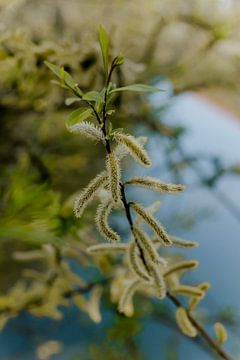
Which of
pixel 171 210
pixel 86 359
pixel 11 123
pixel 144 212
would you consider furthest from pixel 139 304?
pixel 144 212

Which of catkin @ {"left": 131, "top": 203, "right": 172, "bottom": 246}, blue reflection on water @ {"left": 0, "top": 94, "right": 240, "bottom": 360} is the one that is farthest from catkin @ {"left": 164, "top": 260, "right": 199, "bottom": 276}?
blue reflection on water @ {"left": 0, "top": 94, "right": 240, "bottom": 360}

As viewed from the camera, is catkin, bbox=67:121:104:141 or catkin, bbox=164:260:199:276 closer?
catkin, bbox=67:121:104:141

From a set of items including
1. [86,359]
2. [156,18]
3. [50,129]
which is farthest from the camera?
[86,359]

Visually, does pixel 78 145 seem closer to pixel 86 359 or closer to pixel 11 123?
pixel 11 123

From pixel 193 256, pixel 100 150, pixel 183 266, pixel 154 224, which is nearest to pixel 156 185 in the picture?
pixel 154 224

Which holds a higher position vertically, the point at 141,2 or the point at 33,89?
the point at 141,2

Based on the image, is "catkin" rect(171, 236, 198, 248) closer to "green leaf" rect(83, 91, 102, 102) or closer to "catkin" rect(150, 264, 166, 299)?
"catkin" rect(150, 264, 166, 299)

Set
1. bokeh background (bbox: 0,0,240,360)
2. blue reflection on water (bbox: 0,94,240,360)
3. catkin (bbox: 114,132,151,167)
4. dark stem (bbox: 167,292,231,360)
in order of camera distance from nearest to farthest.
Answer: catkin (bbox: 114,132,151,167) < dark stem (bbox: 167,292,231,360) < bokeh background (bbox: 0,0,240,360) < blue reflection on water (bbox: 0,94,240,360)
